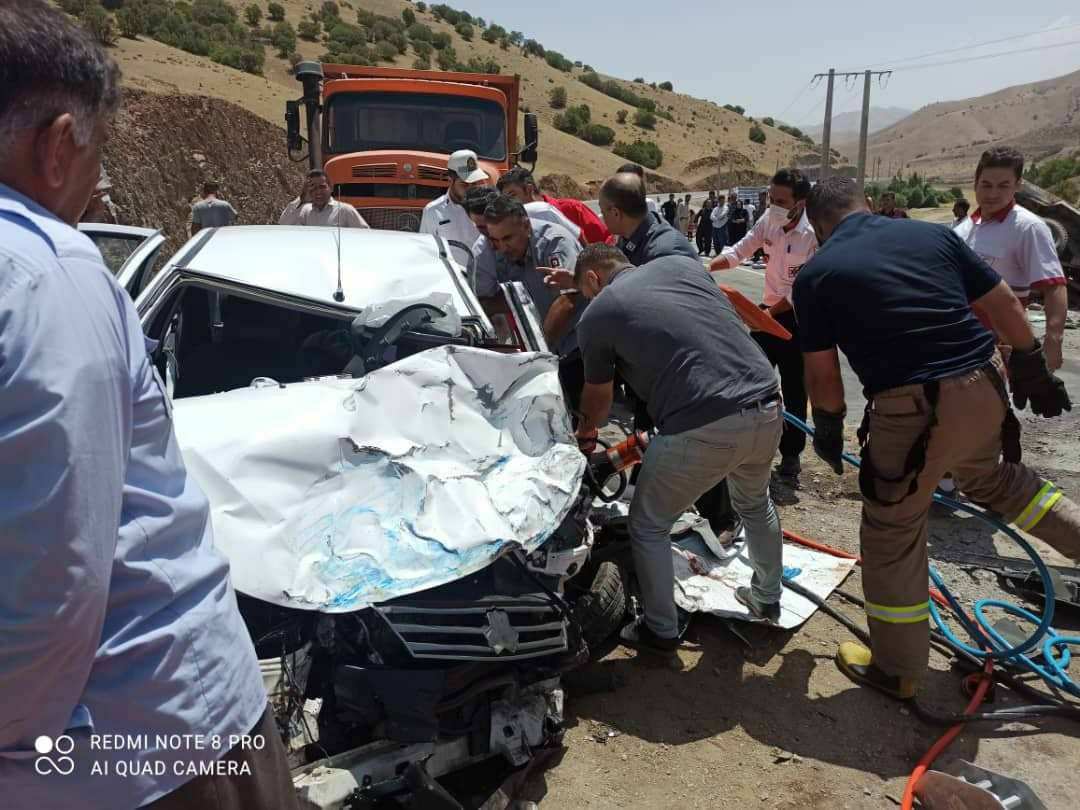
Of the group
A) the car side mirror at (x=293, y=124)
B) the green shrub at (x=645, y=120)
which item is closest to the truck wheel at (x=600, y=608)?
the car side mirror at (x=293, y=124)

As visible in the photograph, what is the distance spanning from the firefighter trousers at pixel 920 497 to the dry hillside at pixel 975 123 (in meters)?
98.8

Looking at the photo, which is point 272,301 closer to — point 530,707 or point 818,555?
point 530,707

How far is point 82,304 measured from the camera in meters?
1.00

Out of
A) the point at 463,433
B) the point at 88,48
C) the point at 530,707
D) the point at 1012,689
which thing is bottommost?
the point at 1012,689

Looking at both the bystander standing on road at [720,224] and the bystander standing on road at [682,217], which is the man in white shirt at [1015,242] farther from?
the bystander standing on road at [682,217]

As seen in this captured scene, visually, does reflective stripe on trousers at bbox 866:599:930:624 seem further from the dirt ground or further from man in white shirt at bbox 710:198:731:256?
man in white shirt at bbox 710:198:731:256

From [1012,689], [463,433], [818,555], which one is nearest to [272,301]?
[463,433]

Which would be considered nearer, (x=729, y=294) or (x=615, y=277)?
(x=615, y=277)

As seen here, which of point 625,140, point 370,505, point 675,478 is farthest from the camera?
point 625,140

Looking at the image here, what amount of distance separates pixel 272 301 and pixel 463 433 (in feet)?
3.96

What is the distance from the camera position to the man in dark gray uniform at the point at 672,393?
316 cm

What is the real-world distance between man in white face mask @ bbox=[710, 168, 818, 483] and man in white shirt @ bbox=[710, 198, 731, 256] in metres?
15.8

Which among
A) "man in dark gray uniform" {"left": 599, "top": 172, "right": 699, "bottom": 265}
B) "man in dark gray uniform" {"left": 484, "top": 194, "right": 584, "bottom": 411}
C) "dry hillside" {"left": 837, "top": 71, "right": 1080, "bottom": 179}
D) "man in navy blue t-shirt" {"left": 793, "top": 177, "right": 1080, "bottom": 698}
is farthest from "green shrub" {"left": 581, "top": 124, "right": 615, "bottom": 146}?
"man in navy blue t-shirt" {"left": 793, "top": 177, "right": 1080, "bottom": 698}

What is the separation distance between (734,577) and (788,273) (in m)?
2.42
